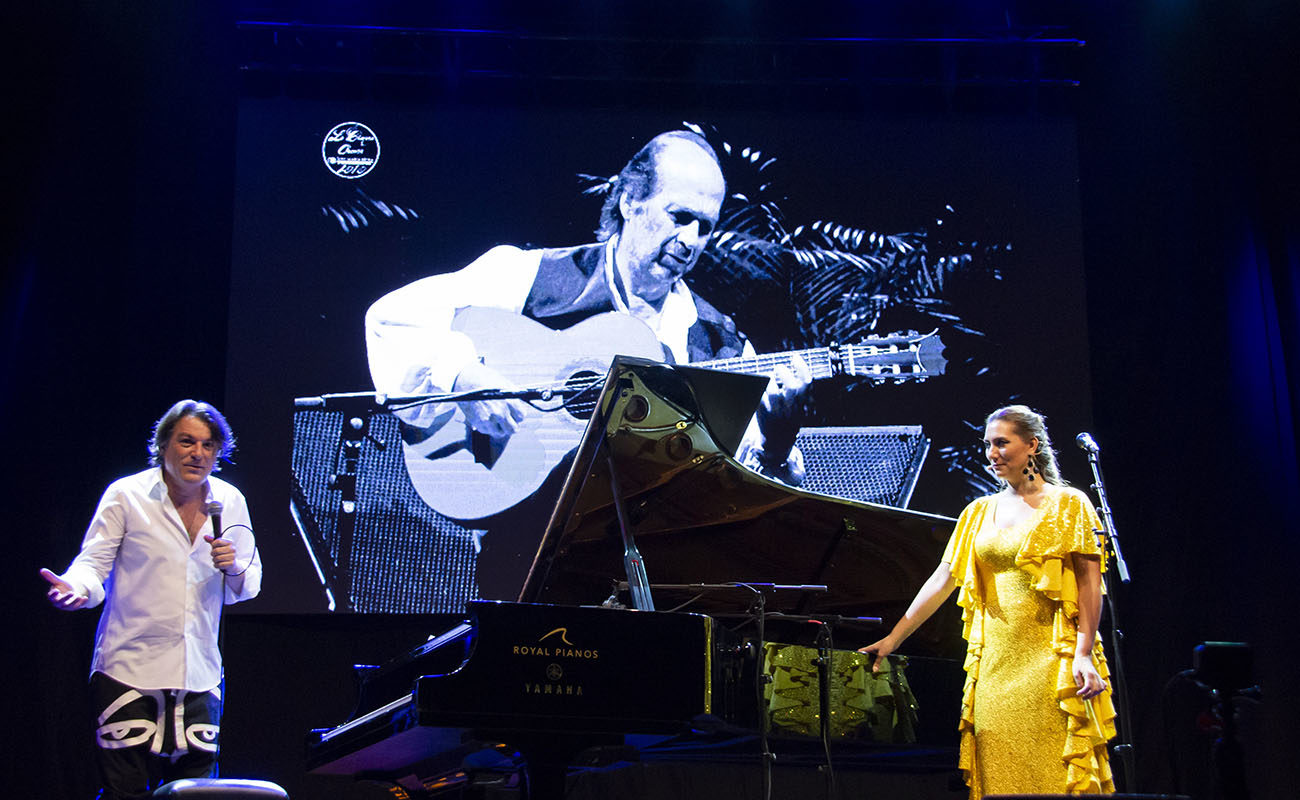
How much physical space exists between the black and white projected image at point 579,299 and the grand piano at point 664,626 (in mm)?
1203

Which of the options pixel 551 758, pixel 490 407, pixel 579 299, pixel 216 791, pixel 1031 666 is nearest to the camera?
pixel 216 791

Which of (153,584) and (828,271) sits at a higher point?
(828,271)

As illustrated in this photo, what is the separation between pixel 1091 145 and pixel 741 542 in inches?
118

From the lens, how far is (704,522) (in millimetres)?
3848

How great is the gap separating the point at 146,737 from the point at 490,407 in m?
2.22

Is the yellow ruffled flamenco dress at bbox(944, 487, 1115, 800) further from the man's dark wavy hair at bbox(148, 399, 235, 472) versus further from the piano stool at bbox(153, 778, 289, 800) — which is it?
the man's dark wavy hair at bbox(148, 399, 235, 472)

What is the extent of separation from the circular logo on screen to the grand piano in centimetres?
255

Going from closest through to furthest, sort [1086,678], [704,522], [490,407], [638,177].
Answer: [1086,678], [704,522], [490,407], [638,177]

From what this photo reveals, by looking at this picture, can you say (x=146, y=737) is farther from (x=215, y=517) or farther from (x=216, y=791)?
(x=216, y=791)

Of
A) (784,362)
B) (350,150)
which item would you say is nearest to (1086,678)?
(784,362)

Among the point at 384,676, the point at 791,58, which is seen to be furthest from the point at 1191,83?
the point at 384,676

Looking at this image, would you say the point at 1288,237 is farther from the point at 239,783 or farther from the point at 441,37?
the point at 239,783

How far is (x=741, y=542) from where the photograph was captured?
3938 mm

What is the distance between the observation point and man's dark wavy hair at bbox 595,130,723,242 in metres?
5.38
